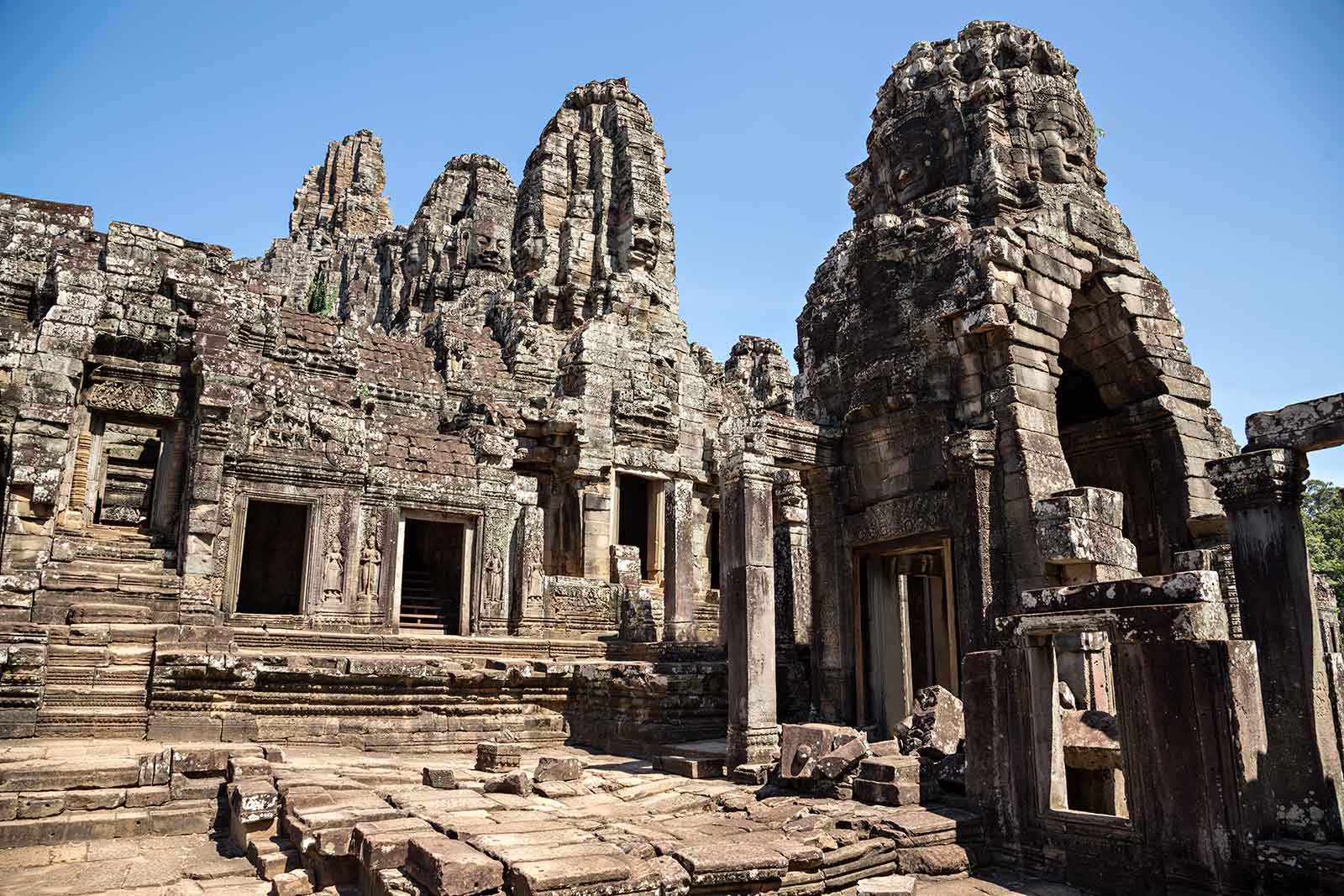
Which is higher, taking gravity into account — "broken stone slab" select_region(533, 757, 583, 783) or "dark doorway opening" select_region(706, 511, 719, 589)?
"dark doorway opening" select_region(706, 511, 719, 589)

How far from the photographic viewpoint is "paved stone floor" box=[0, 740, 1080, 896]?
5352 millimetres

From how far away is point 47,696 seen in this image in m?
9.07

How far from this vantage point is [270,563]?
62.3 feet

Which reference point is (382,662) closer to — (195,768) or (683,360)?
(195,768)

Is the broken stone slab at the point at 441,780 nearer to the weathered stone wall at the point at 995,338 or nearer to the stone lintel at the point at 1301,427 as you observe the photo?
the weathered stone wall at the point at 995,338

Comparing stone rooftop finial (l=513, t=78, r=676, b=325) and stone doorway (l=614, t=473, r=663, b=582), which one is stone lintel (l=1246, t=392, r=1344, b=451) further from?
stone rooftop finial (l=513, t=78, r=676, b=325)

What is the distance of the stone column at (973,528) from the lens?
8.86 m

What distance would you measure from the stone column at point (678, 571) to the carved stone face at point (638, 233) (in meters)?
10.1

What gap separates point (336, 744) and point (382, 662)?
103 cm

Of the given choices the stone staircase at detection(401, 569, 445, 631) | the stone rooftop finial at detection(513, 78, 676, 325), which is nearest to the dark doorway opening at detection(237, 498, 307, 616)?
the stone staircase at detection(401, 569, 445, 631)

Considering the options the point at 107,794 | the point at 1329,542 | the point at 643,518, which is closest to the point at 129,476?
the point at 107,794

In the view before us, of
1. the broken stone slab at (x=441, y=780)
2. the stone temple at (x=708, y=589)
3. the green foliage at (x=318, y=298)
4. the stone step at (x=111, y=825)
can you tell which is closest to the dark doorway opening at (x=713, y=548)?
the stone temple at (x=708, y=589)

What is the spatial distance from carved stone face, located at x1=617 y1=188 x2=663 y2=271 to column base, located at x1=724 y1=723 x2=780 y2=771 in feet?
58.7

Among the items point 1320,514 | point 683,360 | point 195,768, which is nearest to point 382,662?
point 195,768
